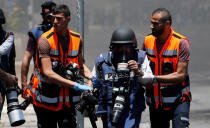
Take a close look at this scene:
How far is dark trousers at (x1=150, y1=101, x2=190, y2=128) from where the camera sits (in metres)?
5.70

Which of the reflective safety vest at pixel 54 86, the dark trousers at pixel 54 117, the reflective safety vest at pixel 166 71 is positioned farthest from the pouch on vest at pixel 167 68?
the dark trousers at pixel 54 117

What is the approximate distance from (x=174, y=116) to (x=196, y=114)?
13.3 feet

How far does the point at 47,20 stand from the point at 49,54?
1017mm

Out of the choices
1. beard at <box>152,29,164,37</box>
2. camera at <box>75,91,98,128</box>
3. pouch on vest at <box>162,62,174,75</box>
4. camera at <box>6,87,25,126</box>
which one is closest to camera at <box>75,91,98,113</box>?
camera at <box>75,91,98,128</box>

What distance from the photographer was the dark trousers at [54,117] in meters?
5.61

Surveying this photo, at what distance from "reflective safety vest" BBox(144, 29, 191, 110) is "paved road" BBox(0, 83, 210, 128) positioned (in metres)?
2.64

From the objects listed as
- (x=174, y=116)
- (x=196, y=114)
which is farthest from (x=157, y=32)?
(x=196, y=114)

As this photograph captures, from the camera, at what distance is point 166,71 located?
5719 mm

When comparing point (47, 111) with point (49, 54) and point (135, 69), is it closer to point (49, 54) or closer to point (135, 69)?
point (49, 54)

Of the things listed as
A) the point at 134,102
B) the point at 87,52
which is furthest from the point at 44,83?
the point at 87,52

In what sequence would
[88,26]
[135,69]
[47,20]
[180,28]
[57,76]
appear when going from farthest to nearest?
[88,26]
[180,28]
[47,20]
[57,76]
[135,69]

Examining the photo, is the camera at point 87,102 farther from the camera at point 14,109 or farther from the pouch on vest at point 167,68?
the pouch on vest at point 167,68

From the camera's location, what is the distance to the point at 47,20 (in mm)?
6402

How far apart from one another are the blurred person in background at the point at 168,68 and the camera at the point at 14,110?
1.36m
